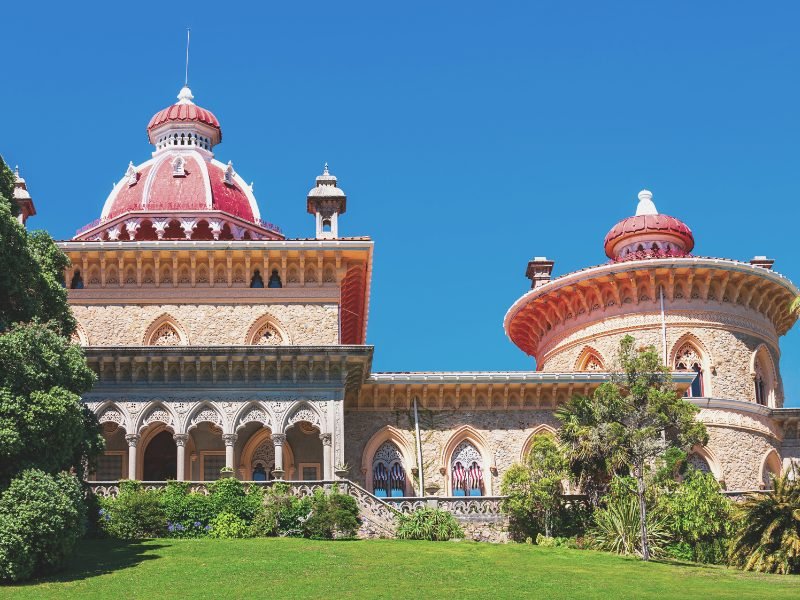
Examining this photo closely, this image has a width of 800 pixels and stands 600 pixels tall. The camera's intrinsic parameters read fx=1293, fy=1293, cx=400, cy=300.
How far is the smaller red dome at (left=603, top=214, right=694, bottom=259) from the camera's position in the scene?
4928 centimetres

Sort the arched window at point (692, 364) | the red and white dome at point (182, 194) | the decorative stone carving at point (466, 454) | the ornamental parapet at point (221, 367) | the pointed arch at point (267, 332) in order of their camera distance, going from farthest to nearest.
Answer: the red and white dome at point (182, 194), the arched window at point (692, 364), the pointed arch at point (267, 332), the decorative stone carving at point (466, 454), the ornamental parapet at point (221, 367)

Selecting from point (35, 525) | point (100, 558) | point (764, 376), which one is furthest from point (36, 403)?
point (764, 376)

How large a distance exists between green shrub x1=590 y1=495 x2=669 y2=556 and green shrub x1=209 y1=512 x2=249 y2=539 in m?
9.33

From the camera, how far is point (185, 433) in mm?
39250

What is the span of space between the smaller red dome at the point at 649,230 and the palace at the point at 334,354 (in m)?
0.08

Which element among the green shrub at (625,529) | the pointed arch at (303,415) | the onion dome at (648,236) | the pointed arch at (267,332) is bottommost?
the green shrub at (625,529)

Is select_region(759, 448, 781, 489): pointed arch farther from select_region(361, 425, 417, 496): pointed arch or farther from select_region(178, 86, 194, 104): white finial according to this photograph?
select_region(178, 86, 194, 104): white finial

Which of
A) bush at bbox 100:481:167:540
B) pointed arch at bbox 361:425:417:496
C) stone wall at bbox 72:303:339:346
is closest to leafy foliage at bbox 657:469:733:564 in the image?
pointed arch at bbox 361:425:417:496

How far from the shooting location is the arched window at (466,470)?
42281 millimetres

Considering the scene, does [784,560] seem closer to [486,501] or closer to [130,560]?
[486,501]

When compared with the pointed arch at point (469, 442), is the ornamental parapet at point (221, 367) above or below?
above

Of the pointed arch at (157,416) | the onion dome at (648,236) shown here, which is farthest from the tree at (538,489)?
the onion dome at (648,236)

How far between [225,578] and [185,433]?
43.1ft

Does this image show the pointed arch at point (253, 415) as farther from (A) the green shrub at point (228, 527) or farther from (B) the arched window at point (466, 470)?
(B) the arched window at point (466, 470)
